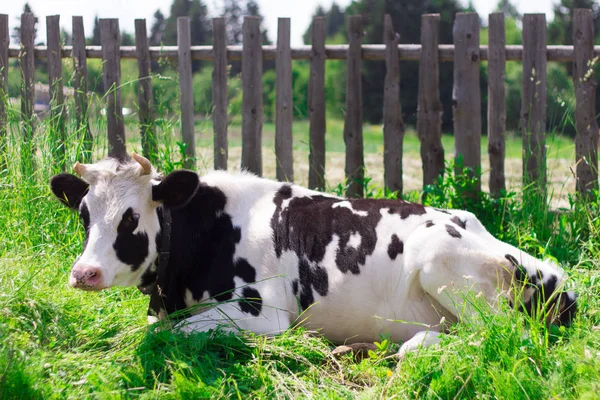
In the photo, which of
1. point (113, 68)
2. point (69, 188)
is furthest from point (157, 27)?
point (69, 188)

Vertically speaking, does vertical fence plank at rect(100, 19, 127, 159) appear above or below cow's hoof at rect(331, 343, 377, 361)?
above

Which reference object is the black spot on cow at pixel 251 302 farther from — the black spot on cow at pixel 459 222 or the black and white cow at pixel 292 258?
the black spot on cow at pixel 459 222

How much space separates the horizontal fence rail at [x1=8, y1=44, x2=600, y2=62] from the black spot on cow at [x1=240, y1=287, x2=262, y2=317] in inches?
149

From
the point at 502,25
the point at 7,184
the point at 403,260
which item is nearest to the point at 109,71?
the point at 7,184

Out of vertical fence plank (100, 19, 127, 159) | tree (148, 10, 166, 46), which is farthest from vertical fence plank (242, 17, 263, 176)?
tree (148, 10, 166, 46)

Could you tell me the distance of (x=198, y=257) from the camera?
481cm

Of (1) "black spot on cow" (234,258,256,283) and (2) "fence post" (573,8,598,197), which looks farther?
(2) "fence post" (573,8,598,197)

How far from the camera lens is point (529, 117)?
23.5ft

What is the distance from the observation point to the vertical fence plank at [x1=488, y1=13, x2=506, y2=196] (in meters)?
7.30

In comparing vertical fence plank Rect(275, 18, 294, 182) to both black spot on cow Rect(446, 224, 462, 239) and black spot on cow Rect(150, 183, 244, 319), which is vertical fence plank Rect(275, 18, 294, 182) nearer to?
black spot on cow Rect(150, 183, 244, 319)

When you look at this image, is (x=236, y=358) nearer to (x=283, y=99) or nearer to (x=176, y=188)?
(x=176, y=188)

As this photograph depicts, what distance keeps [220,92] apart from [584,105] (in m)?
3.73

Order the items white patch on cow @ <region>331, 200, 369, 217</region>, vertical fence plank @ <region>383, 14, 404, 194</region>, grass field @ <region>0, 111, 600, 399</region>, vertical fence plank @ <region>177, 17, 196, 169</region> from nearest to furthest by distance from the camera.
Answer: grass field @ <region>0, 111, 600, 399</region>
white patch on cow @ <region>331, 200, 369, 217</region>
vertical fence plank @ <region>383, 14, 404, 194</region>
vertical fence plank @ <region>177, 17, 196, 169</region>

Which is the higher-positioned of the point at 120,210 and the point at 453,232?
the point at 120,210
